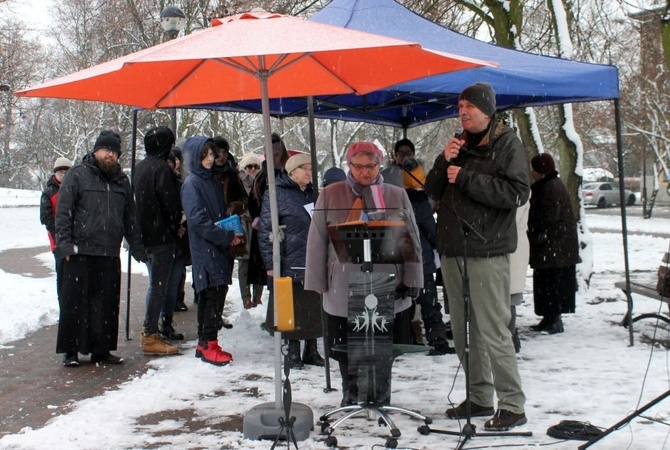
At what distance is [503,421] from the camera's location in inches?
177

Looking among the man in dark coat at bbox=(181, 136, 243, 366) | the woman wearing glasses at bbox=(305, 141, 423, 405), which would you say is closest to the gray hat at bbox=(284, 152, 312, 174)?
the man in dark coat at bbox=(181, 136, 243, 366)

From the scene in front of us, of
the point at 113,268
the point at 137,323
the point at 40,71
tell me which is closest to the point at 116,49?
the point at 40,71

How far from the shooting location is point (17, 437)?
4590 mm

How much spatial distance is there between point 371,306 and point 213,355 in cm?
256

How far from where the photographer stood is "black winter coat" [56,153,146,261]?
621 centimetres

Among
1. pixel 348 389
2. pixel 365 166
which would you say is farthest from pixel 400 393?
pixel 365 166

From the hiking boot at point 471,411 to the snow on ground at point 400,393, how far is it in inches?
2.2

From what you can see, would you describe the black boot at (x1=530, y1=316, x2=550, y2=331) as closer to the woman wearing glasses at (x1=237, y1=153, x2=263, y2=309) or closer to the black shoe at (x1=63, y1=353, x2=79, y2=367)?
the woman wearing glasses at (x1=237, y1=153, x2=263, y2=309)

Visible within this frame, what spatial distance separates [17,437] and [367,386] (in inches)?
84.4

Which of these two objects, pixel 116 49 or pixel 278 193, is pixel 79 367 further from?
pixel 116 49

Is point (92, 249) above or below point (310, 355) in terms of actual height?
above

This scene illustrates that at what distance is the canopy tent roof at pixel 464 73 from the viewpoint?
6562mm

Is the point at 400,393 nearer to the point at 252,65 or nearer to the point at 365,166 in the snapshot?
the point at 365,166

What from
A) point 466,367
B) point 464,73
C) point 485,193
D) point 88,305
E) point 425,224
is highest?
point 464,73
